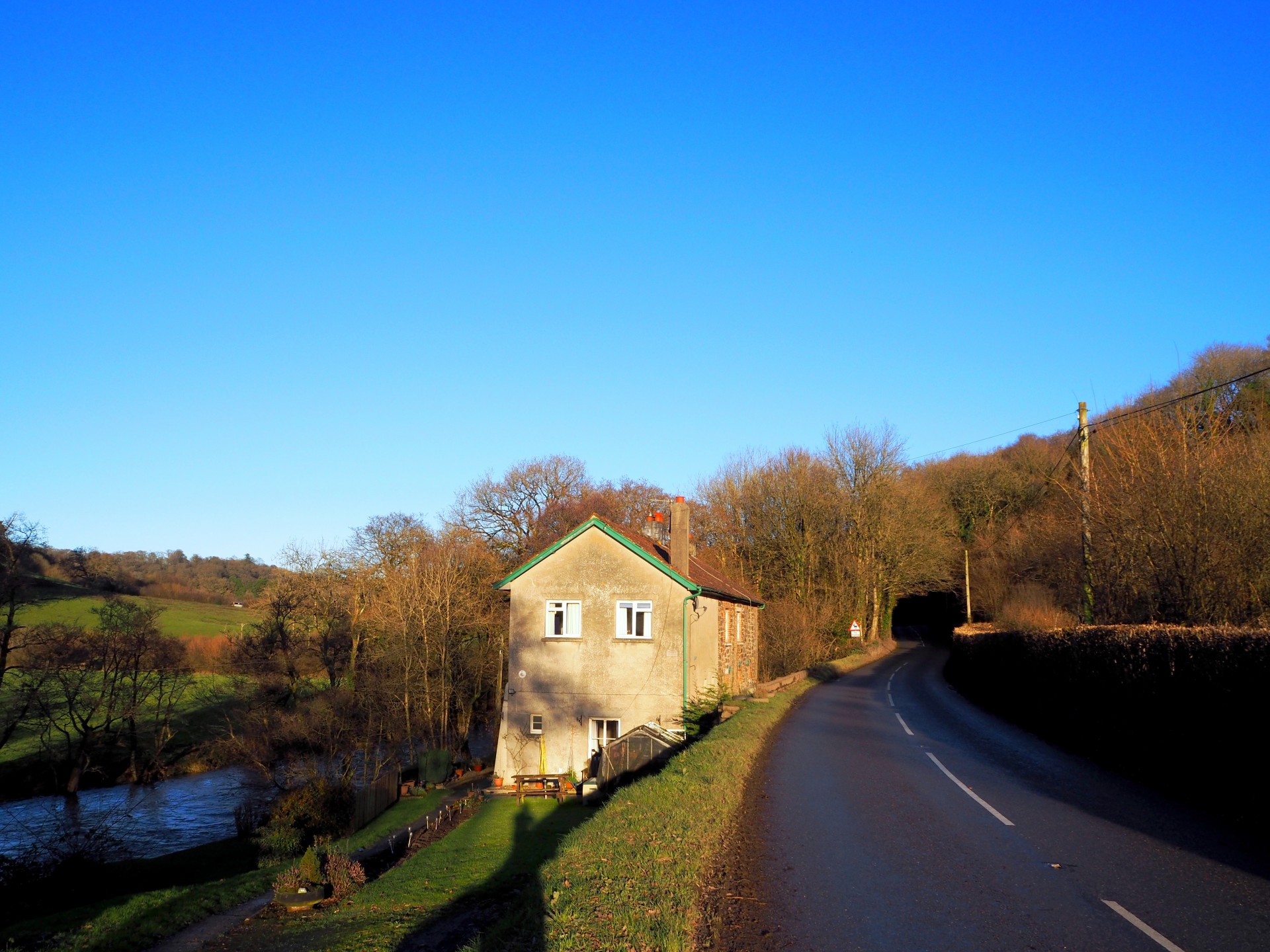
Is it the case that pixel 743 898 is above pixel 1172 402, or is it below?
below

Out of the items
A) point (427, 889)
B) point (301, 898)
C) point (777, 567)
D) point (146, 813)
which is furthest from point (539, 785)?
point (777, 567)

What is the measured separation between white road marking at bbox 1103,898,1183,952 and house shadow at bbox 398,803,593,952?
14.9 ft

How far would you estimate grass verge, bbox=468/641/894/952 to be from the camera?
21.6 feet

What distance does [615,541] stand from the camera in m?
29.8

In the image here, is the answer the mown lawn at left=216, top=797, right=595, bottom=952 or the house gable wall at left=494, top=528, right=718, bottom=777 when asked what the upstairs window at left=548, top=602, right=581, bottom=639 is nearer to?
the house gable wall at left=494, top=528, right=718, bottom=777

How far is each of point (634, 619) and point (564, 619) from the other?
2.45m

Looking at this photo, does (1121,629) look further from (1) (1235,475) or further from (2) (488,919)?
(2) (488,919)

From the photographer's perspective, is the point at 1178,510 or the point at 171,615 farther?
the point at 171,615

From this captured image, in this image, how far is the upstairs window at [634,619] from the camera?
95.6 feet

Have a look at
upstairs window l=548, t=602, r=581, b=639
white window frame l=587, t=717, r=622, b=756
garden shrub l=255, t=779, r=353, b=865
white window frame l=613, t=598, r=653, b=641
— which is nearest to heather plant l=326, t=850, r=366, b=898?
garden shrub l=255, t=779, r=353, b=865

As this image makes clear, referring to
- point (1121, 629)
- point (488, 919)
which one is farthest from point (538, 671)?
point (1121, 629)

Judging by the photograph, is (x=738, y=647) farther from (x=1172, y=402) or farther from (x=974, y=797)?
(x=974, y=797)

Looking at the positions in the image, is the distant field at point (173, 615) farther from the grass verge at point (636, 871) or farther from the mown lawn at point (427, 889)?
the grass verge at point (636, 871)

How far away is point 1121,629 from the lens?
53.7ft
